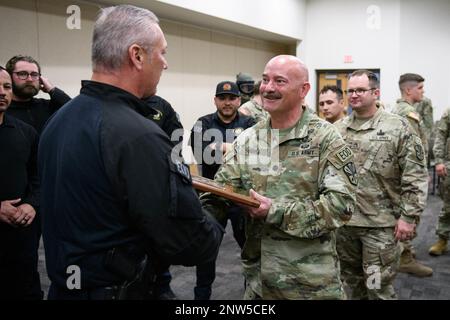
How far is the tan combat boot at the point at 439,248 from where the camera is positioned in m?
4.05

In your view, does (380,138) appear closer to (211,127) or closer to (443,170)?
(211,127)

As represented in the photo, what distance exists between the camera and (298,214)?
5.28ft

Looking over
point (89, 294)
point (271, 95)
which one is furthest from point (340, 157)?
point (89, 294)

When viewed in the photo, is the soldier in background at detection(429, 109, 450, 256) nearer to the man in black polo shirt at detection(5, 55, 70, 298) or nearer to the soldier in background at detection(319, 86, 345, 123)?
the soldier in background at detection(319, 86, 345, 123)

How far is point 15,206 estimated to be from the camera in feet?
8.02

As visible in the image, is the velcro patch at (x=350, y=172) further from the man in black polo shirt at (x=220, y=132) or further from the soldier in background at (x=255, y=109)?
the soldier in background at (x=255, y=109)

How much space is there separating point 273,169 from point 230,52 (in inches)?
250

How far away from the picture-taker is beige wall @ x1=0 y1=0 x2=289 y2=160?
4074 millimetres

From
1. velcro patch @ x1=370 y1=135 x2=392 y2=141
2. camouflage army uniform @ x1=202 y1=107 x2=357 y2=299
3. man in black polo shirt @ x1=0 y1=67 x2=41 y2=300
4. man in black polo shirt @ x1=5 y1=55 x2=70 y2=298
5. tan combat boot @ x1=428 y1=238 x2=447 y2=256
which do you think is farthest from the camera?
tan combat boot @ x1=428 y1=238 x2=447 y2=256

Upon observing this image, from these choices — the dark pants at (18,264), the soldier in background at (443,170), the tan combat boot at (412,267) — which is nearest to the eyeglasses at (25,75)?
the dark pants at (18,264)

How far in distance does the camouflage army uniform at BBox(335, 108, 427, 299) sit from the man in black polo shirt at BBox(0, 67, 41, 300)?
6.40ft

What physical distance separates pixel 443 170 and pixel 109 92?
3.79 m

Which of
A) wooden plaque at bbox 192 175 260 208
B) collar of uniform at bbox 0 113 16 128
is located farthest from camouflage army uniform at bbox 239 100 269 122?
wooden plaque at bbox 192 175 260 208

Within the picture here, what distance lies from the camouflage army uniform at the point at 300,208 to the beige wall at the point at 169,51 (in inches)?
129
